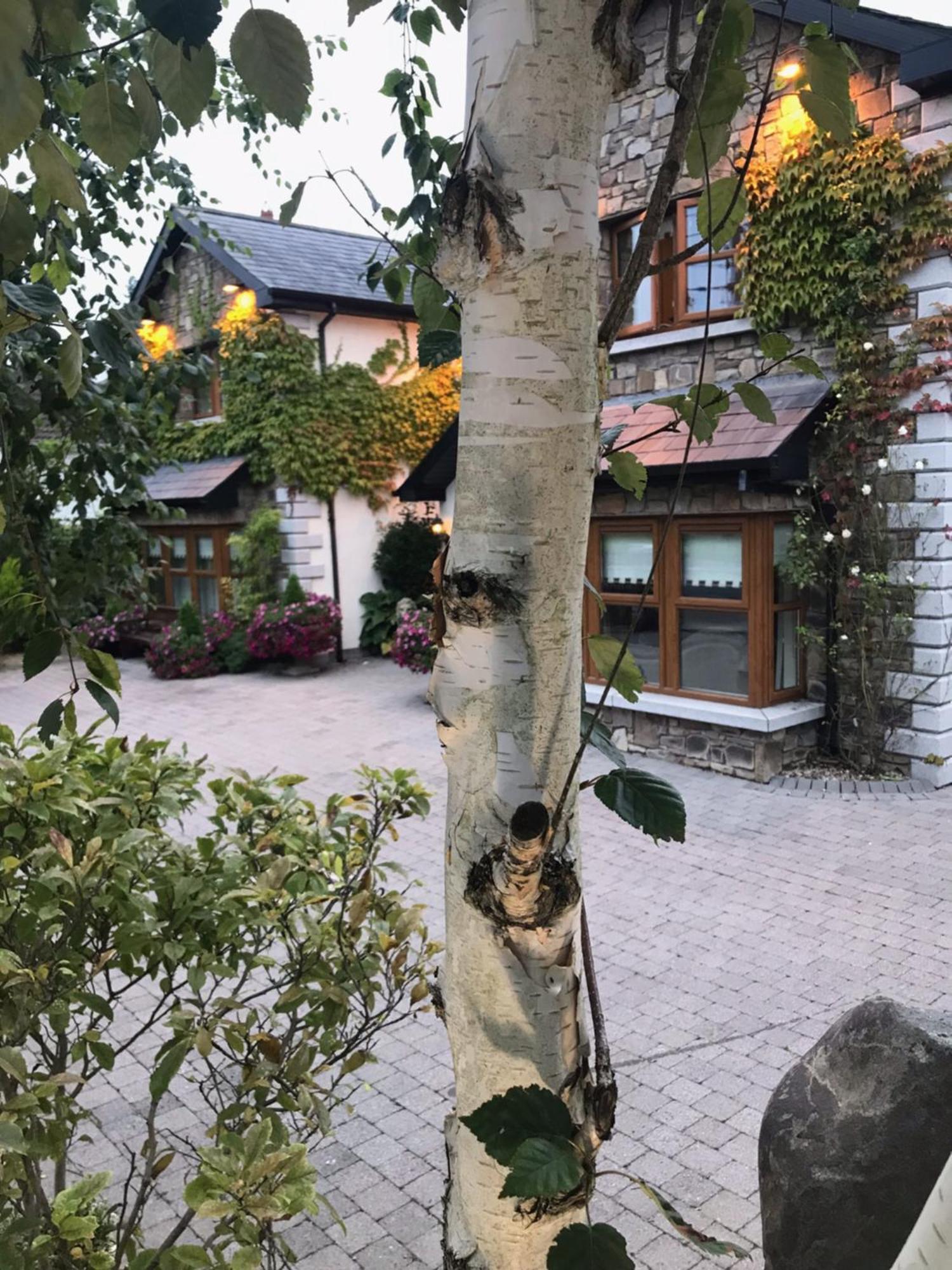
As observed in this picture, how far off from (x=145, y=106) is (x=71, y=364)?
40 cm

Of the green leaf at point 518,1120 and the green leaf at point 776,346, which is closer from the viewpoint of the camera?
the green leaf at point 518,1120

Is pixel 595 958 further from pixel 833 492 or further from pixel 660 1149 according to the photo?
pixel 833 492

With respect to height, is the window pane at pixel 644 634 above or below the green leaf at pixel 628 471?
below

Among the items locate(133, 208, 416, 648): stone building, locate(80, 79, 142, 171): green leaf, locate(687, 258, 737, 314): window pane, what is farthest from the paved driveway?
locate(133, 208, 416, 648): stone building

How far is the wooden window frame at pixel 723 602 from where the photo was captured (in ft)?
26.2

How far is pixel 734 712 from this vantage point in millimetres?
8125

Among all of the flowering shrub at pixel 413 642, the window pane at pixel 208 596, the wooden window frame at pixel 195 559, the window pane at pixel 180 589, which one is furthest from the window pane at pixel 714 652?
the window pane at pixel 180 589

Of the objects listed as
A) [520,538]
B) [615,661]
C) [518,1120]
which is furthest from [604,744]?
[518,1120]

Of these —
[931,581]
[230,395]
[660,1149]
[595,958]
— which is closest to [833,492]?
[931,581]

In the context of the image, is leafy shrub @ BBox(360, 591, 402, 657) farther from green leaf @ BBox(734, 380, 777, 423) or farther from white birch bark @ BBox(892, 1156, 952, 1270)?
white birch bark @ BBox(892, 1156, 952, 1270)

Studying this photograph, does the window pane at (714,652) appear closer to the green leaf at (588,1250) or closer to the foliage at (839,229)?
the foliage at (839,229)

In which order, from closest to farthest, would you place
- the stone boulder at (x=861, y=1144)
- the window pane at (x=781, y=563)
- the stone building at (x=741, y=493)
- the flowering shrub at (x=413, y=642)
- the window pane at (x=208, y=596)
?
the stone boulder at (x=861, y=1144) → the stone building at (x=741, y=493) → the window pane at (x=781, y=563) → the flowering shrub at (x=413, y=642) → the window pane at (x=208, y=596)

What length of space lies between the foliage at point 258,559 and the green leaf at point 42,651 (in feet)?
42.2

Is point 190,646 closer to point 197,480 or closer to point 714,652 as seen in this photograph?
point 197,480
